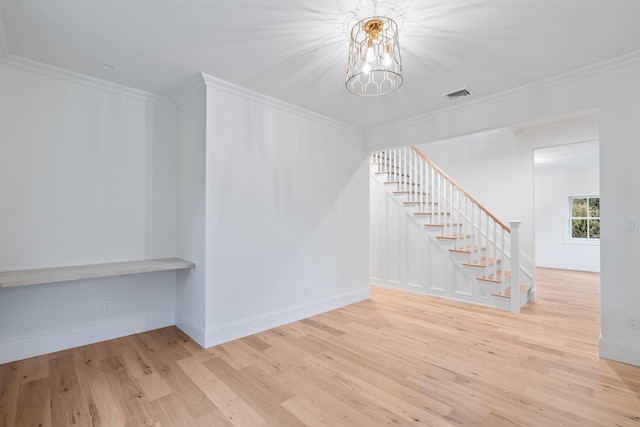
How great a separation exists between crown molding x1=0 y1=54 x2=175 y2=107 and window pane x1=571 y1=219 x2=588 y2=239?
9290 mm

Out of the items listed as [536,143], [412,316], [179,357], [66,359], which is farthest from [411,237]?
[66,359]

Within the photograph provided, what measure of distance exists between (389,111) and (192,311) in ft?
10.4

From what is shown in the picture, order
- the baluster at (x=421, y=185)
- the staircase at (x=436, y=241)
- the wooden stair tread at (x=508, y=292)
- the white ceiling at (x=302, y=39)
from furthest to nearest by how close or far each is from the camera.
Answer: the baluster at (x=421, y=185) < the staircase at (x=436, y=241) < the wooden stair tread at (x=508, y=292) < the white ceiling at (x=302, y=39)

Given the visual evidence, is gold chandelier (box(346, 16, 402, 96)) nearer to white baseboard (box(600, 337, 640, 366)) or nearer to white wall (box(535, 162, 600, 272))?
white baseboard (box(600, 337, 640, 366))

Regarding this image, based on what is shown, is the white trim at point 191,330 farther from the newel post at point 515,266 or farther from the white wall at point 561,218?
the white wall at point 561,218

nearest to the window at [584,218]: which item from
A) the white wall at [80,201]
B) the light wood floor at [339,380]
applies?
the light wood floor at [339,380]

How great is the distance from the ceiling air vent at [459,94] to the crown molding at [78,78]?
120 inches

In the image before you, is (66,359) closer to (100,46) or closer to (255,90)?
(100,46)

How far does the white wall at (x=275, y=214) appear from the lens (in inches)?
119

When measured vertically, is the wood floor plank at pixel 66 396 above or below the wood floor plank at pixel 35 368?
below

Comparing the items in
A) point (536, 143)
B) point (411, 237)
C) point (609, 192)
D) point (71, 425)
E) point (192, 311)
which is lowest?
point (71, 425)

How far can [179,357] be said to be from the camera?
269 centimetres

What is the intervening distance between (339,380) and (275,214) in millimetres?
1816

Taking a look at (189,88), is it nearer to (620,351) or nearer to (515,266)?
(515,266)
